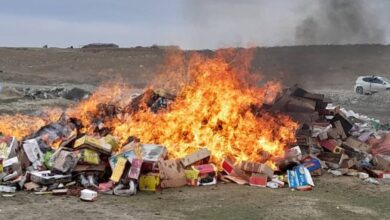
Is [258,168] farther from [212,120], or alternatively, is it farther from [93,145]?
[93,145]

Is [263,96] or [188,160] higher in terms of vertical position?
[263,96]

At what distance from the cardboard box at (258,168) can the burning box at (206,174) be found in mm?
580

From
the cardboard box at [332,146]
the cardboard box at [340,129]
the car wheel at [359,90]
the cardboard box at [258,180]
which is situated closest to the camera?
the cardboard box at [258,180]

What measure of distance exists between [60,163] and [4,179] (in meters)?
0.94

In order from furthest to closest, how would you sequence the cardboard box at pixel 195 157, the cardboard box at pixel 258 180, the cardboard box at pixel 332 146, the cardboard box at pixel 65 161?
the cardboard box at pixel 332 146
the cardboard box at pixel 195 157
the cardboard box at pixel 258 180
the cardboard box at pixel 65 161

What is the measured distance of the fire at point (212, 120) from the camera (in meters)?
10.5

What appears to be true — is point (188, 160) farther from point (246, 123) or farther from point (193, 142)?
point (246, 123)

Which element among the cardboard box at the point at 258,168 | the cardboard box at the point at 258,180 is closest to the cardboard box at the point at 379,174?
the cardboard box at the point at 258,168

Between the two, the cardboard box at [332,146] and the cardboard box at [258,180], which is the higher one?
the cardboard box at [332,146]

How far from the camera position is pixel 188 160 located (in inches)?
380

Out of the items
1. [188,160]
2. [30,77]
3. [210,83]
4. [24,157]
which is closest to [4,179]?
[24,157]

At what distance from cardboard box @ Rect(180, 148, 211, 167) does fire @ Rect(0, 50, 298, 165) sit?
0.42 meters

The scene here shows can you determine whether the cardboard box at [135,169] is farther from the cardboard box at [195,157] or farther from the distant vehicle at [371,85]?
the distant vehicle at [371,85]

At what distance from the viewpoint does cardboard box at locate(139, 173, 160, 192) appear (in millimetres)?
8898
